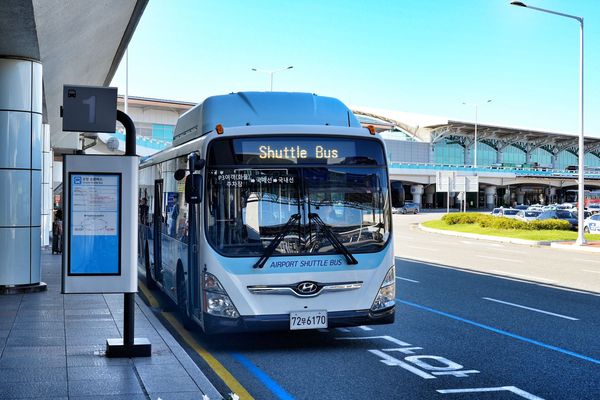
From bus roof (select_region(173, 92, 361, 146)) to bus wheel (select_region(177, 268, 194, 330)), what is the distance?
2057mm

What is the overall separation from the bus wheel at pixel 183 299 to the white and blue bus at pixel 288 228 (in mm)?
593

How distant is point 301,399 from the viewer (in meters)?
7.06

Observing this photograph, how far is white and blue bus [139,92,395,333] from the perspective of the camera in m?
9.05

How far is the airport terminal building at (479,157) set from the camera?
100938mm

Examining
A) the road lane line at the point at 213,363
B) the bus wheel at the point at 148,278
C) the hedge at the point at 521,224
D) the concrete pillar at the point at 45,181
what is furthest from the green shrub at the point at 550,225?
the road lane line at the point at 213,363

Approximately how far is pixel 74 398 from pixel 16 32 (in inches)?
298

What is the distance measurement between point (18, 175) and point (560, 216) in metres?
39.8

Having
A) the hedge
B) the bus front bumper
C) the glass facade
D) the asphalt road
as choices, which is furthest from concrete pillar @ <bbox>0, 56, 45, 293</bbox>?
the glass facade

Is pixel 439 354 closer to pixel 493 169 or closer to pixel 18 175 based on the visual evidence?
pixel 18 175

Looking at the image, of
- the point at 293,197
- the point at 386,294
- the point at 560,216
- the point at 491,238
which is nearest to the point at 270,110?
the point at 293,197

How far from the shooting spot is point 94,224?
27.6 ft

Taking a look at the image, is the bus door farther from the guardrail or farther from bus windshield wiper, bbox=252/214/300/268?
the guardrail

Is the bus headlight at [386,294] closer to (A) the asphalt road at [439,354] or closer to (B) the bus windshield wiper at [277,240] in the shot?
(A) the asphalt road at [439,354]

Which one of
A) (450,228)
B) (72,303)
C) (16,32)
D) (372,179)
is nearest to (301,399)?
(372,179)
